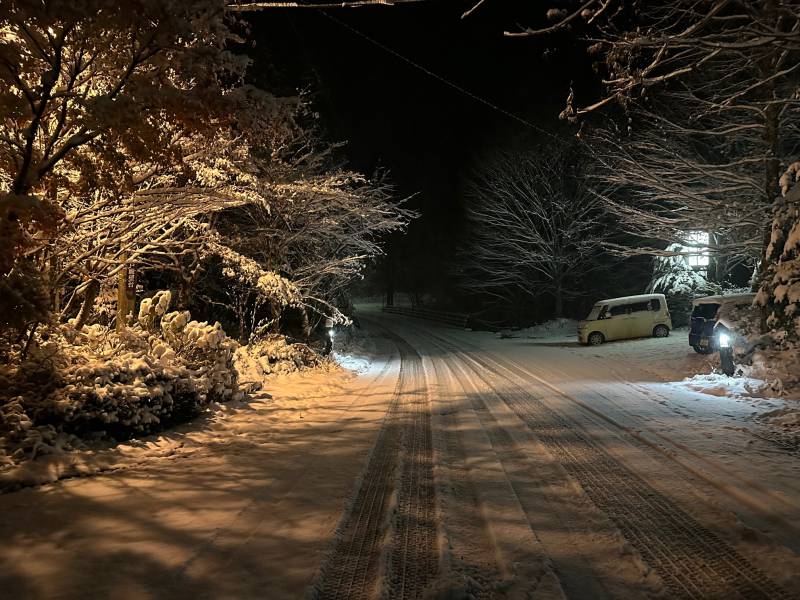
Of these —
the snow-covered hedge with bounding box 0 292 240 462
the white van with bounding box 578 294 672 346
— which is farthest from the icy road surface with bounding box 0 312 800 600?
the white van with bounding box 578 294 672 346

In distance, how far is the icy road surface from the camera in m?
3.29

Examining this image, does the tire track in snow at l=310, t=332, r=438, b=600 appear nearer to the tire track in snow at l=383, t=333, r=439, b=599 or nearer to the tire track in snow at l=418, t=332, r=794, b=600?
the tire track in snow at l=383, t=333, r=439, b=599

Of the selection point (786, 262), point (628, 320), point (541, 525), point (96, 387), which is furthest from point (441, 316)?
point (541, 525)

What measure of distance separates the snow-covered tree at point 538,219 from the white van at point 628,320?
259 inches

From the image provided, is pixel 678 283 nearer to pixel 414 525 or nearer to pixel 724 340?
pixel 724 340

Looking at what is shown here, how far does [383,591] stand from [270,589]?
0.70m

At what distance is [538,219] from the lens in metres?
31.0

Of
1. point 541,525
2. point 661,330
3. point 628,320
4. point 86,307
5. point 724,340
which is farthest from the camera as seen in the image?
point 628,320

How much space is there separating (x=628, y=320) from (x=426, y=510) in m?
19.6

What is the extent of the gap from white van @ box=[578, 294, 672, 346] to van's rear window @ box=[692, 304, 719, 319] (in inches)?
274

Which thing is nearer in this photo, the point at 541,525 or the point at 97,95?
the point at 541,525

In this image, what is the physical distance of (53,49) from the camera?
212 inches

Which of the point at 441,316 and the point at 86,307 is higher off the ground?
the point at 86,307

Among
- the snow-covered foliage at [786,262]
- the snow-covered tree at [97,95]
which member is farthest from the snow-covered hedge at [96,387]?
the snow-covered foliage at [786,262]
